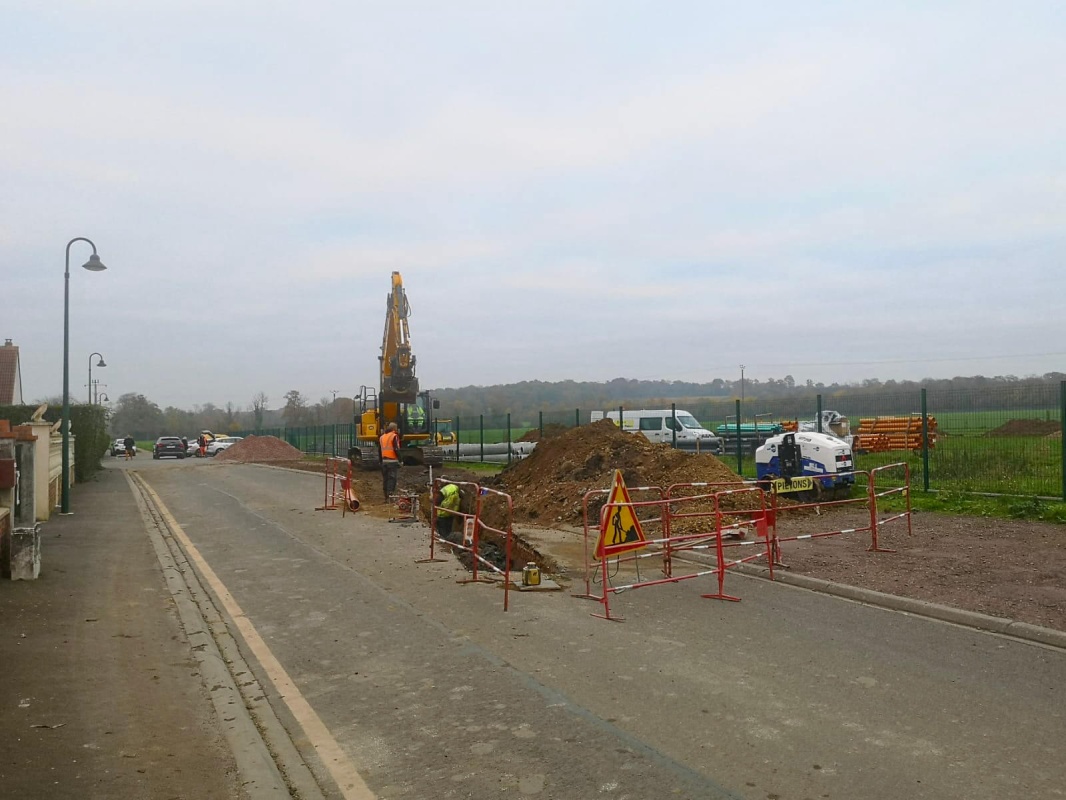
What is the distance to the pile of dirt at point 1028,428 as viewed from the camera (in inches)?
620

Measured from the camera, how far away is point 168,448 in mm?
60781

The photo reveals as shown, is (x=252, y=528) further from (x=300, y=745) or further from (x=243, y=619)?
(x=300, y=745)

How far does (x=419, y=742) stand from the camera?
528cm

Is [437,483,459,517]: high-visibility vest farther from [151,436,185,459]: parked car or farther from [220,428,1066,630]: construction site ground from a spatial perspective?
[151,436,185,459]: parked car

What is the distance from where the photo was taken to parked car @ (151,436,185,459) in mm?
60219

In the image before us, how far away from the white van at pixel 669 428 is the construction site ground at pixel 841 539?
29.9ft

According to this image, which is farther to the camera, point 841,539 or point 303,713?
point 841,539

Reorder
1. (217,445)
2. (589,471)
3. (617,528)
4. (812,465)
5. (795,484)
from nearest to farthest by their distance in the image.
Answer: (617,528) → (795,484) → (812,465) → (589,471) → (217,445)

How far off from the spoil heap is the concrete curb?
543 centimetres

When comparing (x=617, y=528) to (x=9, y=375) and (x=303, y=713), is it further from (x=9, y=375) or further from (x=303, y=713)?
(x=9, y=375)

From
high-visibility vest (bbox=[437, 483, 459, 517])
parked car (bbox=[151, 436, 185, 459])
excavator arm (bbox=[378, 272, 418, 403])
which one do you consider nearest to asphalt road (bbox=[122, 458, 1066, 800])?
high-visibility vest (bbox=[437, 483, 459, 517])

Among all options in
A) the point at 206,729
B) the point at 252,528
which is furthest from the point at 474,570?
the point at 252,528

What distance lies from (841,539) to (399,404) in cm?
1886

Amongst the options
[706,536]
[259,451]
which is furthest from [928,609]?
[259,451]
